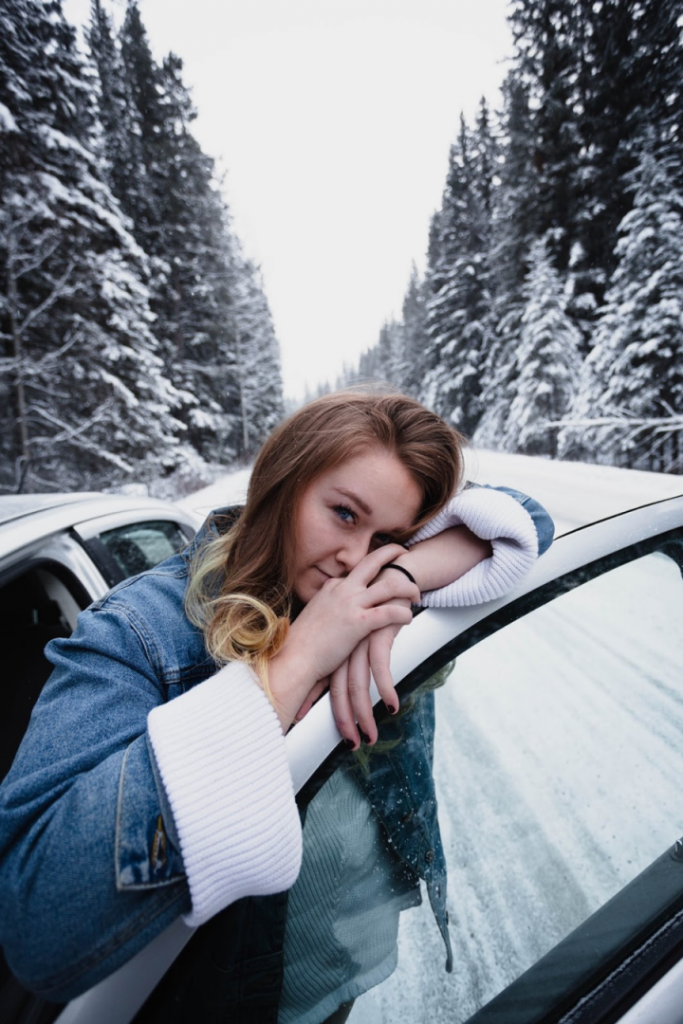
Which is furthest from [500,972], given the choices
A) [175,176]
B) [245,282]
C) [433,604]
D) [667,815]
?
[245,282]

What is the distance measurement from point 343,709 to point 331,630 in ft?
0.46

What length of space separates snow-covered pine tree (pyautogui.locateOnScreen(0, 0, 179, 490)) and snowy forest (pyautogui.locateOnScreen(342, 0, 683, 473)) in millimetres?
9279

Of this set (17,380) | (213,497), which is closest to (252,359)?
(213,497)

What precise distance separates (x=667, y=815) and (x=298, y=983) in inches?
39.2

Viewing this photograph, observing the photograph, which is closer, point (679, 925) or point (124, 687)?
point (124, 687)

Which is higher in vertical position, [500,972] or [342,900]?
[342,900]

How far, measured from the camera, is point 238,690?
81cm

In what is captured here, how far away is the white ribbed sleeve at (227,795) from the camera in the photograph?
27.5 inches

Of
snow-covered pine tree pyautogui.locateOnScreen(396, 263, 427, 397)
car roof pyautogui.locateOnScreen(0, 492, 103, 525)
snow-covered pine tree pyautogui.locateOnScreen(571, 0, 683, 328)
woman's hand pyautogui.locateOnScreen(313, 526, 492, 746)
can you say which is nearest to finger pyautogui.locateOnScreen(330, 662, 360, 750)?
woman's hand pyautogui.locateOnScreen(313, 526, 492, 746)

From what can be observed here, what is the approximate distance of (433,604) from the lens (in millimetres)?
1008

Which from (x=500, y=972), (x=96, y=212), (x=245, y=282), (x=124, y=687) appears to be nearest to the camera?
(x=124, y=687)

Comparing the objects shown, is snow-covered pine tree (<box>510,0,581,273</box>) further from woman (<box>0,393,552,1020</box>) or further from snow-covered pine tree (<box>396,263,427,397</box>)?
woman (<box>0,393,552,1020</box>)

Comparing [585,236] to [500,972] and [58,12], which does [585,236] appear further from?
[500,972]

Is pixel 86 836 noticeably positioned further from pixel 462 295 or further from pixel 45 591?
pixel 462 295
